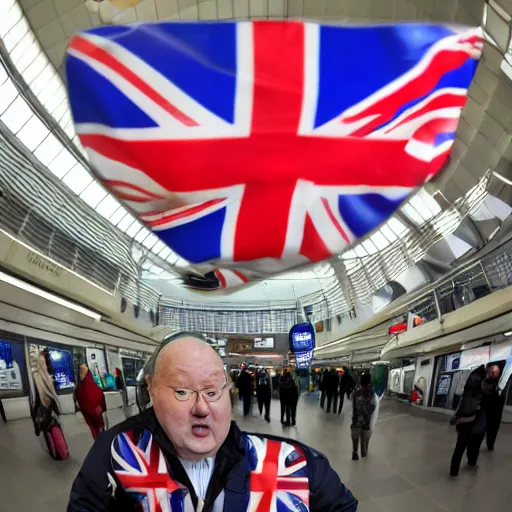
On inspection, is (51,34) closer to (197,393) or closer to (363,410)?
(197,393)

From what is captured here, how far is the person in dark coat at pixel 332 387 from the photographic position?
1266 millimetres

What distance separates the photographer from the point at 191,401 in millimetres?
1033

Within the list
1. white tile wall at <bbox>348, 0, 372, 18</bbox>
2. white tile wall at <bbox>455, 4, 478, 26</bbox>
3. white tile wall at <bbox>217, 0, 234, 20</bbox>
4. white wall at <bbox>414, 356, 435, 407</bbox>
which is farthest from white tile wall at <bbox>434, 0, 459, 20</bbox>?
white wall at <bbox>414, 356, 435, 407</bbox>

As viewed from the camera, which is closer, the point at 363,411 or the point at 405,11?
the point at 405,11

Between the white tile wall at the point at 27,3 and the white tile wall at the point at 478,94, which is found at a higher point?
the white tile wall at the point at 27,3

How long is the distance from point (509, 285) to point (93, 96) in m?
0.87

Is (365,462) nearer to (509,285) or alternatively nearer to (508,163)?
(509,285)

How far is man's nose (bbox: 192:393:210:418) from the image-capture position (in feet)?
3.34

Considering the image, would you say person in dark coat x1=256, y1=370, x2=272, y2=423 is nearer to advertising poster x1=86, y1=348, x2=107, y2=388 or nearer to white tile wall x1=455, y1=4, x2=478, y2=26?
advertising poster x1=86, y1=348, x2=107, y2=388

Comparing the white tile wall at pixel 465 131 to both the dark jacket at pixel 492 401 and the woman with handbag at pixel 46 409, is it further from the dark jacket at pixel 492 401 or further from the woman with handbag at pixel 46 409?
the woman with handbag at pixel 46 409

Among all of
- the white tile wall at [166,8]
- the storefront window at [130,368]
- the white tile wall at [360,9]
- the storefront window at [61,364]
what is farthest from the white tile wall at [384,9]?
the storefront window at [61,364]

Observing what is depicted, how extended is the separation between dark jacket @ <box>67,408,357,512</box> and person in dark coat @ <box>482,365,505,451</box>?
345 mm

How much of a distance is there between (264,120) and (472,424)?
2.70ft

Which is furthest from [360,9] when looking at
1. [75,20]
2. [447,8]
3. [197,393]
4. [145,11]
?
[197,393]
